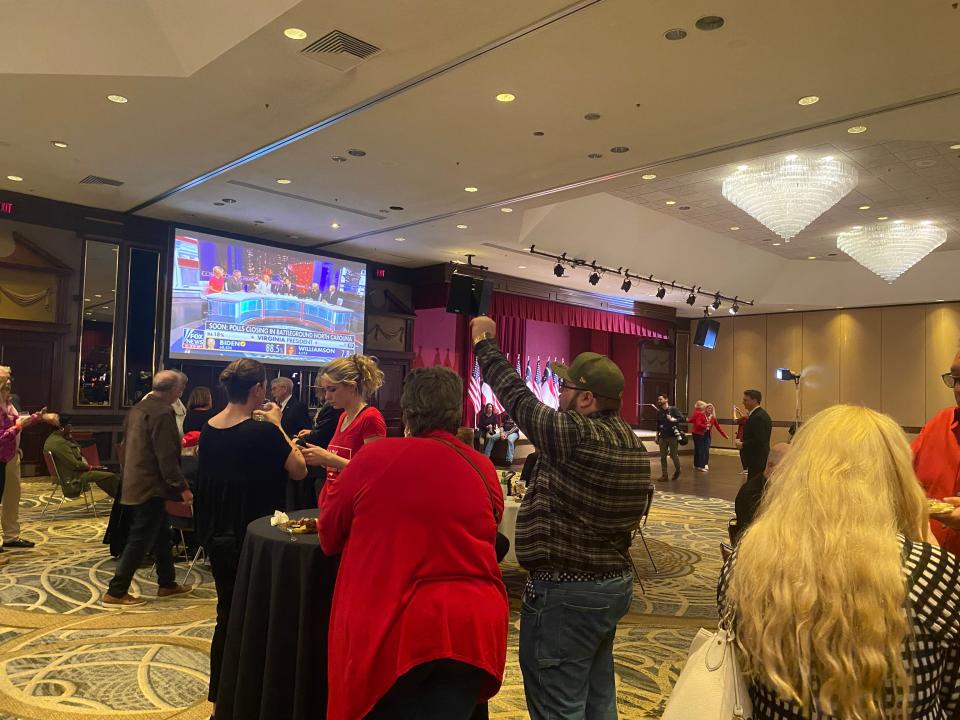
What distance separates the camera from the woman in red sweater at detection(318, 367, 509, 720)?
176cm

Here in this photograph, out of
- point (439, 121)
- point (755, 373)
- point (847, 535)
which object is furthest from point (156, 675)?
point (755, 373)

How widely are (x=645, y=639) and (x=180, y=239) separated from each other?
8.44 metres

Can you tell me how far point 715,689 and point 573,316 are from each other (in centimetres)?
1484

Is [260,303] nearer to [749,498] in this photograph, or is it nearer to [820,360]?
[749,498]

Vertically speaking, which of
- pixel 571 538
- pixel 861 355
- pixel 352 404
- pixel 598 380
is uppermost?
pixel 861 355

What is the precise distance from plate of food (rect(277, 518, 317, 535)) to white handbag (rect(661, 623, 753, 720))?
5.84 feet

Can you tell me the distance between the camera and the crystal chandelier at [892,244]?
1127 centimetres

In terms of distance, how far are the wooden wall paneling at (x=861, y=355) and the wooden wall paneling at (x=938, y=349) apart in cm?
97

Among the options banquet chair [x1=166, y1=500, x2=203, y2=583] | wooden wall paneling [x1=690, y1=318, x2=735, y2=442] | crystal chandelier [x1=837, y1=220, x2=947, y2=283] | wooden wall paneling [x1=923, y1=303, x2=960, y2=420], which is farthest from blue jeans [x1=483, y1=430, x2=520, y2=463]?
wooden wall paneling [x1=923, y1=303, x2=960, y2=420]

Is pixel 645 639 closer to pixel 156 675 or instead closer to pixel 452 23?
pixel 156 675

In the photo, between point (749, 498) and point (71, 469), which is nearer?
point (749, 498)

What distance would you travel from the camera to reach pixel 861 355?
54.9ft

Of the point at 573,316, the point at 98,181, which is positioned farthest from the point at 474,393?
the point at 98,181

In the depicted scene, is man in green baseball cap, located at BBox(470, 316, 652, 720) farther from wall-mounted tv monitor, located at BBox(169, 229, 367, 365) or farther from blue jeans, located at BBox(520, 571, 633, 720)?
wall-mounted tv monitor, located at BBox(169, 229, 367, 365)
